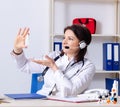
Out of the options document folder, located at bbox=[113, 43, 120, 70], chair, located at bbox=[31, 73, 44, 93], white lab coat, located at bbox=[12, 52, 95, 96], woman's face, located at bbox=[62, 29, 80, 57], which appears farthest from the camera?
document folder, located at bbox=[113, 43, 120, 70]

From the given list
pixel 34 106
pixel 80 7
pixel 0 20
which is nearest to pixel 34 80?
pixel 34 106

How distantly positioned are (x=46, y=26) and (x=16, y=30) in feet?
1.20

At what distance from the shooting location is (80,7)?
419 centimetres

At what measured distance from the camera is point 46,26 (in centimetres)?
405

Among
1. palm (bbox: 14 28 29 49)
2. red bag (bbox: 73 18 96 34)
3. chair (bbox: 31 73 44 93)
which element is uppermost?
red bag (bbox: 73 18 96 34)

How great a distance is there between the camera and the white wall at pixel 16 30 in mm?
3947

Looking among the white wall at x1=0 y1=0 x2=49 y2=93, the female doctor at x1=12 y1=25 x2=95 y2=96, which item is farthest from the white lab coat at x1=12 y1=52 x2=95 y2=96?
the white wall at x1=0 y1=0 x2=49 y2=93

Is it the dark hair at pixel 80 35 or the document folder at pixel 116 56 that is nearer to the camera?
the dark hair at pixel 80 35

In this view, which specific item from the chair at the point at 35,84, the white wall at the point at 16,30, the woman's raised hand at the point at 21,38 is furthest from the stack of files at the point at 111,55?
the woman's raised hand at the point at 21,38

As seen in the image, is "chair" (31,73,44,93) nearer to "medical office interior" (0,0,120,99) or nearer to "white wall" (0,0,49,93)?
"medical office interior" (0,0,120,99)

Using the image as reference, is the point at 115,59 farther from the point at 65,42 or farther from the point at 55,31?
the point at 65,42

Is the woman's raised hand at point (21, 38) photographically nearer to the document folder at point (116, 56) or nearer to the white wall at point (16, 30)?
the white wall at point (16, 30)

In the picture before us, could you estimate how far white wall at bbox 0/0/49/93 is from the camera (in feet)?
13.0

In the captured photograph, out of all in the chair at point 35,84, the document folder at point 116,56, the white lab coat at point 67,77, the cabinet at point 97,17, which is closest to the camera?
the white lab coat at point 67,77
